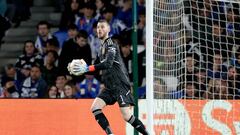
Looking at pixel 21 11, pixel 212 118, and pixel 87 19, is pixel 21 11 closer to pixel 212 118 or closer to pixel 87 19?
pixel 87 19

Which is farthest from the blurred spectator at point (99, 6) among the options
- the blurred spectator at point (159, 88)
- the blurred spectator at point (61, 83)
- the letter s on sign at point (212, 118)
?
the blurred spectator at point (159, 88)

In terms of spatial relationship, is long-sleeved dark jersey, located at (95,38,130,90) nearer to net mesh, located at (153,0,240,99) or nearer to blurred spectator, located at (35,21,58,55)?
net mesh, located at (153,0,240,99)

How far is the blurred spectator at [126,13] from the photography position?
14.3m

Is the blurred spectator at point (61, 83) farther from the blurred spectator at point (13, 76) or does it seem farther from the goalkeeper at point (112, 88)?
the goalkeeper at point (112, 88)

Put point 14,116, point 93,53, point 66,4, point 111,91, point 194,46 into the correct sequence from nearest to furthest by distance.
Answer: point 111,91 → point 14,116 → point 194,46 → point 93,53 → point 66,4

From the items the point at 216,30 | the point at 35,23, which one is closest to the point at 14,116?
the point at 216,30

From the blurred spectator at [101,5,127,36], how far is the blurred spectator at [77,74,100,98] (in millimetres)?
1682

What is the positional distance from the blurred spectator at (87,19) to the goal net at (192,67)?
250 cm

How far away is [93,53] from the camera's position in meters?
13.5

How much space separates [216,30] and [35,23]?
14.9 ft

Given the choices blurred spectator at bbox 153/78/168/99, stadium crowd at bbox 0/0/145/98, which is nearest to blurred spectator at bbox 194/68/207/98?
blurred spectator at bbox 153/78/168/99

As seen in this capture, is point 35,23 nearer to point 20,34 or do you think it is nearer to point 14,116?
point 20,34

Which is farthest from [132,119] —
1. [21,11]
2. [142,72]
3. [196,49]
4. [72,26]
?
[21,11]

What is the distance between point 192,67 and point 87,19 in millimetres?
3323
